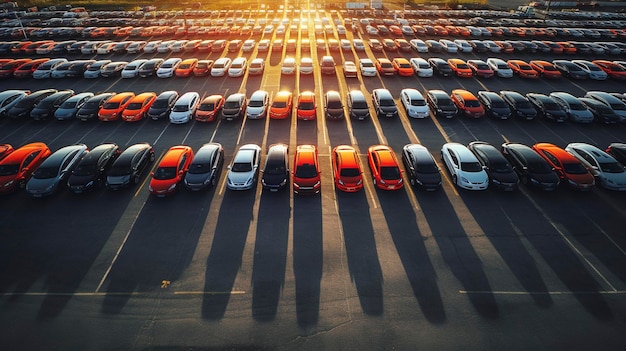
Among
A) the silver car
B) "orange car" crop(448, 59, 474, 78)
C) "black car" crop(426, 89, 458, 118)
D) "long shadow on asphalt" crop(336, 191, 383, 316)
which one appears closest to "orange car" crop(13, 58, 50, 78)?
the silver car

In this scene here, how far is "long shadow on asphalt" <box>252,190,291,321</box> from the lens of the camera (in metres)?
11.0

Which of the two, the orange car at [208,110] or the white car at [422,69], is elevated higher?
the white car at [422,69]

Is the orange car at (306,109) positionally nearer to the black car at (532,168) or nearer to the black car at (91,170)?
the black car at (91,170)

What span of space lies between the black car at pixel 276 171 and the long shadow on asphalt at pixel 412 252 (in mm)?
4925

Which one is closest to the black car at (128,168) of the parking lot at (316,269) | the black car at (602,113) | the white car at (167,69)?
the parking lot at (316,269)

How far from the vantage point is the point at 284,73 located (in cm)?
3105

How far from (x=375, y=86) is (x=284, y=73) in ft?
28.4

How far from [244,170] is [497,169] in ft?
42.4

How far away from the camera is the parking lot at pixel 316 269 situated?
1007 cm

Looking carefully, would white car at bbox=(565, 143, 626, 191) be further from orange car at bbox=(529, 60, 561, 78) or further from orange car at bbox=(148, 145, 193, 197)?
orange car at bbox=(148, 145, 193, 197)

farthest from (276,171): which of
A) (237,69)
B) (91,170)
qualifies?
(237,69)

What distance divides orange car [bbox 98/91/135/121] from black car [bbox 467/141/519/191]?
2346cm

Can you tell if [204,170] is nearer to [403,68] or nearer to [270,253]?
[270,253]

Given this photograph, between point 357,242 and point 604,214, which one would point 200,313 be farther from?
point 604,214
